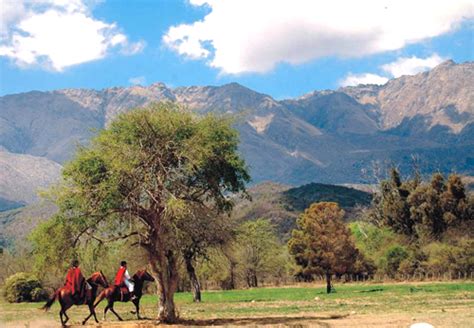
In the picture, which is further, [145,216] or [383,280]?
[383,280]

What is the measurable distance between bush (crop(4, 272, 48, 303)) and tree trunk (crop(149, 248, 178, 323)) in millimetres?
48583

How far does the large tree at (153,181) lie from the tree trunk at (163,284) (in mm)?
50

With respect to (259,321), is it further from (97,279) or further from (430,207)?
(430,207)

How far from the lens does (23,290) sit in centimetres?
7350

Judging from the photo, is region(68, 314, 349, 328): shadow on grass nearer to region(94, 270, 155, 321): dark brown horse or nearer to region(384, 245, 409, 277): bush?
region(94, 270, 155, 321): dark brown horse

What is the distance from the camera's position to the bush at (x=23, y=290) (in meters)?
73.0

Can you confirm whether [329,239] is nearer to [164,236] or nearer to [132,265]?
[132,265]

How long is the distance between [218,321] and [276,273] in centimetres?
8619

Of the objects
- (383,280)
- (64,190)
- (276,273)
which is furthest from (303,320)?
(276,273)

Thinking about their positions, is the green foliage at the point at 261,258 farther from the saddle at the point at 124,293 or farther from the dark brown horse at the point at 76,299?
the dark brown horse at the point at 76,299

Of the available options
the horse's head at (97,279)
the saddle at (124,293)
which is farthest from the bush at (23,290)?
the horse's head at (97,279)

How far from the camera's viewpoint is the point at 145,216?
3119cm

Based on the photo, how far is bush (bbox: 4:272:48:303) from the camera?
7300 centimetres

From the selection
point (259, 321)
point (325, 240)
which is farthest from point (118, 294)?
point (325, 240)
